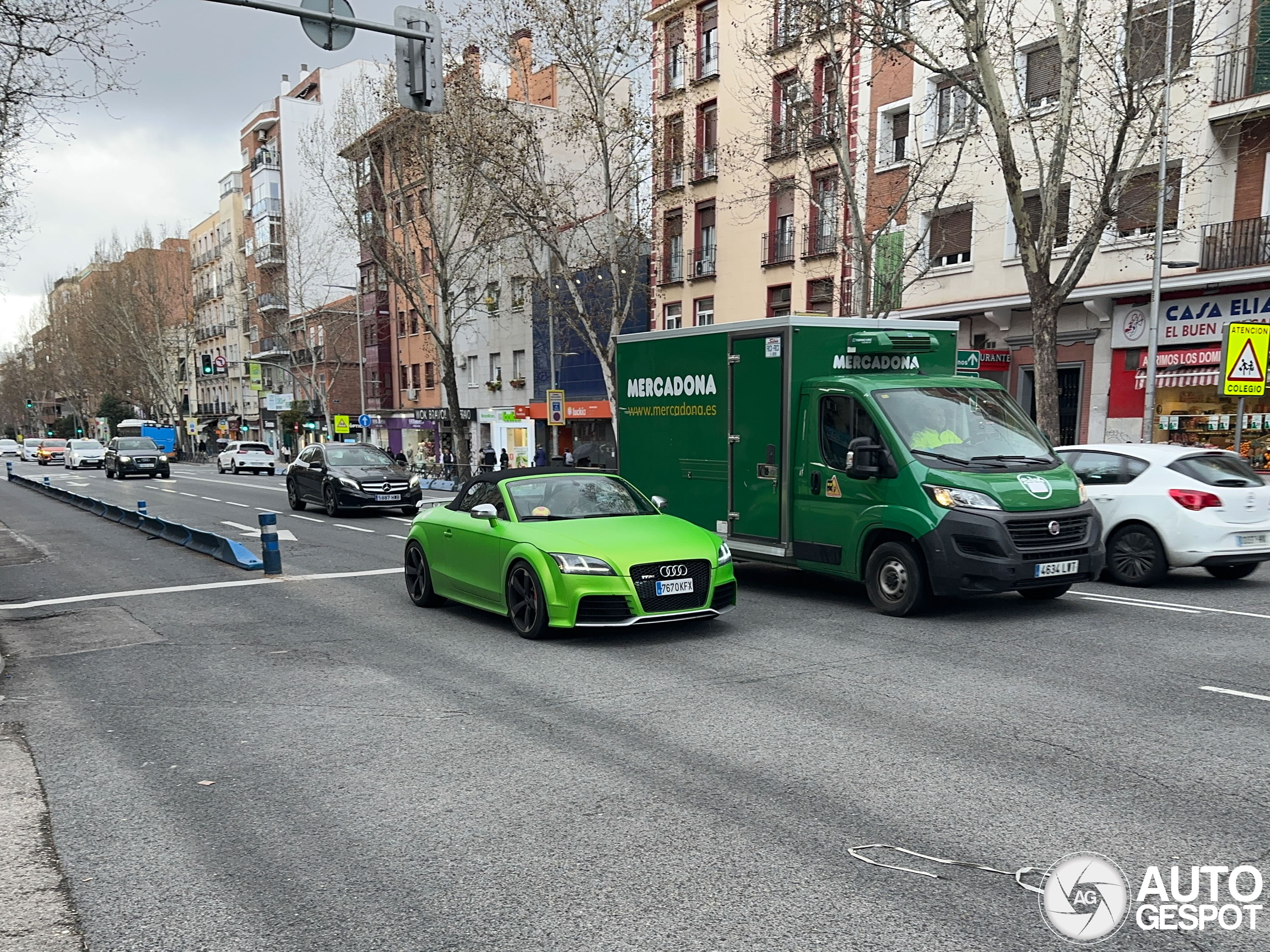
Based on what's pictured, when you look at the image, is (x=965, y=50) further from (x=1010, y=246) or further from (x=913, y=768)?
(x=913, y=768)

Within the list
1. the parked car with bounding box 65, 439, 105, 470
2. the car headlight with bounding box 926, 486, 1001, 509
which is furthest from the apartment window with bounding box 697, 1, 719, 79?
the parked car with bounding box 65, 439, 105, 470

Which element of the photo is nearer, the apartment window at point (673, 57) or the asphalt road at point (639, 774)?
the asphalt road at point (639, 774)

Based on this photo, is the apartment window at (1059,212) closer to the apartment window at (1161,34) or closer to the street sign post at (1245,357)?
the apartment window at (1161,34)

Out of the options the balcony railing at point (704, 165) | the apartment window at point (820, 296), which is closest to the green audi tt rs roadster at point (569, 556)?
the apartment window at point (820, 296)

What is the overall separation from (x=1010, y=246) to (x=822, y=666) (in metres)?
20.2

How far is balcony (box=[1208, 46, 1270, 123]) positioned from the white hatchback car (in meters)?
12.1

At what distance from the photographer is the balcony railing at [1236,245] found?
1958cm

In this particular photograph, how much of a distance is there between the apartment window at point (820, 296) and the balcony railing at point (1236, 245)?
10.7 meters

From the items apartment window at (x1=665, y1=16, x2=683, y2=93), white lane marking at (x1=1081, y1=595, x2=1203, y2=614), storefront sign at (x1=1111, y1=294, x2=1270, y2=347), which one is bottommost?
white lane marking at (x1=1081, y1=595, x2=1203, y2=614)

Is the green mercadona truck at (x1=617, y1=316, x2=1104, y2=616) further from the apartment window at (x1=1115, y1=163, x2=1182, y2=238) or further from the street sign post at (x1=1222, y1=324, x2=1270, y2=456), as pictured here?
the apartment window at (x1=1115, y1=163, x2=1182, y2=238)

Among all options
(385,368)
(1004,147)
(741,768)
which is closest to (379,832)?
(741,768)

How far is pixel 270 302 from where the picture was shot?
73688 millimetres

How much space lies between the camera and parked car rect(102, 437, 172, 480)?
4150cm

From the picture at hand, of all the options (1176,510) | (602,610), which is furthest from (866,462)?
(1176,510)
